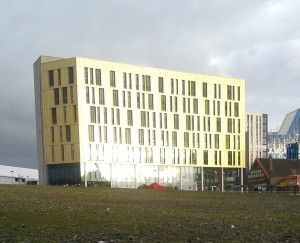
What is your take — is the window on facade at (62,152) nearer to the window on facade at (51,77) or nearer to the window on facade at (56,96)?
the window on facade at (56,96)

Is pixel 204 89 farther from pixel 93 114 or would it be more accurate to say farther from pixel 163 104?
pixel 93 114

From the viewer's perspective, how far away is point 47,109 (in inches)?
3885

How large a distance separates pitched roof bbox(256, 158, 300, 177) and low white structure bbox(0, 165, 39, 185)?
85933 mm

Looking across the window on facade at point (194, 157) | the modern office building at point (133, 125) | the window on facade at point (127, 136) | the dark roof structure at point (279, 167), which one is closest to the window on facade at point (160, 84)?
the modern office building at point (133, 125)

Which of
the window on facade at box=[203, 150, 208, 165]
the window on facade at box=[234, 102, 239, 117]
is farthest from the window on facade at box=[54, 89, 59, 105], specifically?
the window on facade at box=[234, 102, 239, 117]

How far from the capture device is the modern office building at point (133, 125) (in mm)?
95000

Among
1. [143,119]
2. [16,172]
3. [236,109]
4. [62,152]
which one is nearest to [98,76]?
[143,119]

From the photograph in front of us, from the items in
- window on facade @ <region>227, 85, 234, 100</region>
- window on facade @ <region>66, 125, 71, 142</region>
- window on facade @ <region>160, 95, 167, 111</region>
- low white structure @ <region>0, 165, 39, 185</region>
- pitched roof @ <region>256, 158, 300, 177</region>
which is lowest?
low white structure @ <region>0, 165, 39, 185</region>

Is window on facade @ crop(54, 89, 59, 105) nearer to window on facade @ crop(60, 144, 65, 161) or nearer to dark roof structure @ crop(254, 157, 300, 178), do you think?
window on facade @ crop(60, 144, 65, 161)

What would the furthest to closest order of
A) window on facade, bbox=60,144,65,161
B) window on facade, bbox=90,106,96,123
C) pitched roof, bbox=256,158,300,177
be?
pitched roof, bbox=256,158,300,177, window on facade, bbox=90,106,96,123, window on facade, bbox=60,144,65,161

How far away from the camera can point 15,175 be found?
16838cm

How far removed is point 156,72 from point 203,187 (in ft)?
121

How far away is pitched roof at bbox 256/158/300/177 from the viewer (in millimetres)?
124438

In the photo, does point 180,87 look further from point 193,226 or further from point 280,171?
point 193,226
